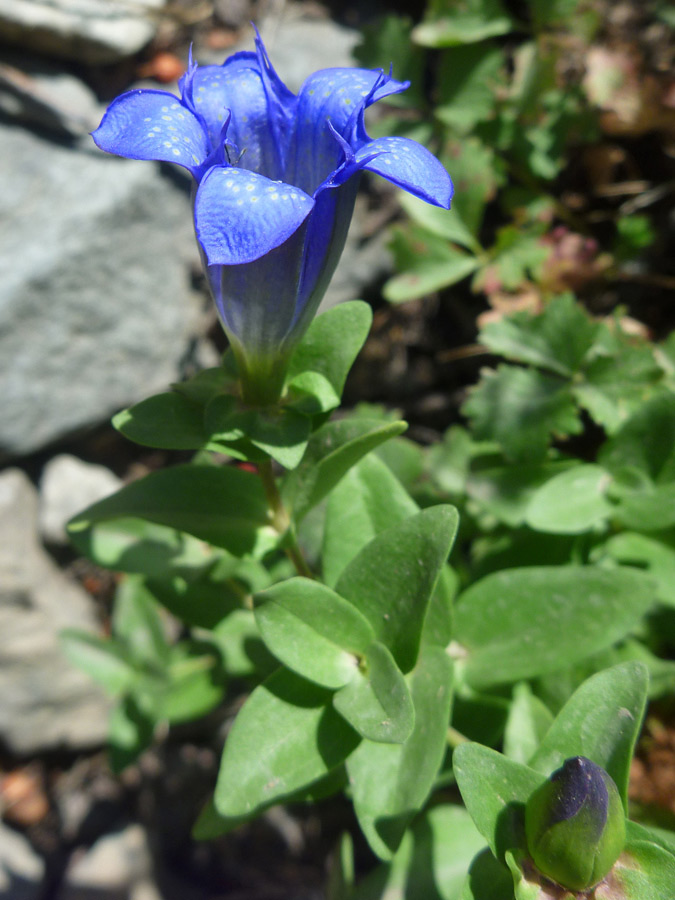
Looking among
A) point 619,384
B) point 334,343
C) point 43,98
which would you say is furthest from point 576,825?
point 43,98

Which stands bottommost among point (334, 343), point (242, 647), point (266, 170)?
point (242, 647)

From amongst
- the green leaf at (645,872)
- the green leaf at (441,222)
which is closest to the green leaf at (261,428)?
the green leaf at (645,872)

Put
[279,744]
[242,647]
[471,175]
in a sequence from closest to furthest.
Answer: [279,744]
[242,647]
[471,175]

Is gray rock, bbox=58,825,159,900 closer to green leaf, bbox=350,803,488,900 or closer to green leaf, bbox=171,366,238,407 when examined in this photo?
green leaf, bbox=350,803,488,900

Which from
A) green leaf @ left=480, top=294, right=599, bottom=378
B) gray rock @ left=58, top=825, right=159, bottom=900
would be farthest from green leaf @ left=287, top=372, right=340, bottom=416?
gray rock @ left=58, top=825, right=159, bottom=900

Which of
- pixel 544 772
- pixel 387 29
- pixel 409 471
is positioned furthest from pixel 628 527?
pixel 387 29

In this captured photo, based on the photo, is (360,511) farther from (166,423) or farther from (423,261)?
(423,261)
